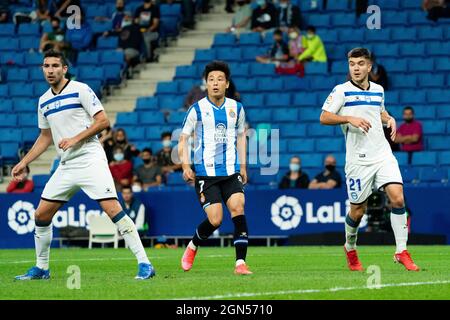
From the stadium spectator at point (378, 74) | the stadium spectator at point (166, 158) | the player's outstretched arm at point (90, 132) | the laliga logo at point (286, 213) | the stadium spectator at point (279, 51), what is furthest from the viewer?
the stadium spectator at point (279, 51)

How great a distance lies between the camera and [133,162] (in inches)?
949

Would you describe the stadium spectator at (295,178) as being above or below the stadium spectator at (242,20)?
below

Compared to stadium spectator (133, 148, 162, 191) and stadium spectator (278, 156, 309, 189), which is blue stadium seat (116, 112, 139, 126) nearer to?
stadium spectator (133, 148, 162, 191)

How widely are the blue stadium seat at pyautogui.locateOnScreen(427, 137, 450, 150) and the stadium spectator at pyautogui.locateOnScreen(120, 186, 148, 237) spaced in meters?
5.87

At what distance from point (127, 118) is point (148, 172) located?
287 cm

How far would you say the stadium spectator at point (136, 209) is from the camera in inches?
859

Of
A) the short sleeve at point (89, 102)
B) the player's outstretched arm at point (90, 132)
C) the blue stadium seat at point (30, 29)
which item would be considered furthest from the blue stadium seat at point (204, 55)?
the player's outstretched arm at point (90, 132)

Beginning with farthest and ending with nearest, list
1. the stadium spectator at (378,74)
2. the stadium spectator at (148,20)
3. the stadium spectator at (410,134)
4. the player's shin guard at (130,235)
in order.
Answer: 1. the stadium spectator at (148,20)
2. the stadium spectator at (378,74)
3. the stadium spectator at (410,134)
4. the player's shin guard at (130,235)

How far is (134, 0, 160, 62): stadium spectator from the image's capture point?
27828mm

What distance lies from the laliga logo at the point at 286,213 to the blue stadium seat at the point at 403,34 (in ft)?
20.9

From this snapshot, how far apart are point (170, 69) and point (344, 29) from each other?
442 cm

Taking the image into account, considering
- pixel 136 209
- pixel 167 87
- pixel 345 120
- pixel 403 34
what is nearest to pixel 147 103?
pixel 167 87

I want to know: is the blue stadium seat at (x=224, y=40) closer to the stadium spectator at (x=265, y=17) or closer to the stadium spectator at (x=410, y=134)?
the stadium spectator at (x=265, y=17)

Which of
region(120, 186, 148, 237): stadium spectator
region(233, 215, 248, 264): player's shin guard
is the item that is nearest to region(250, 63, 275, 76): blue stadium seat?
region(120, 186, 148, 237): stadium spectator
